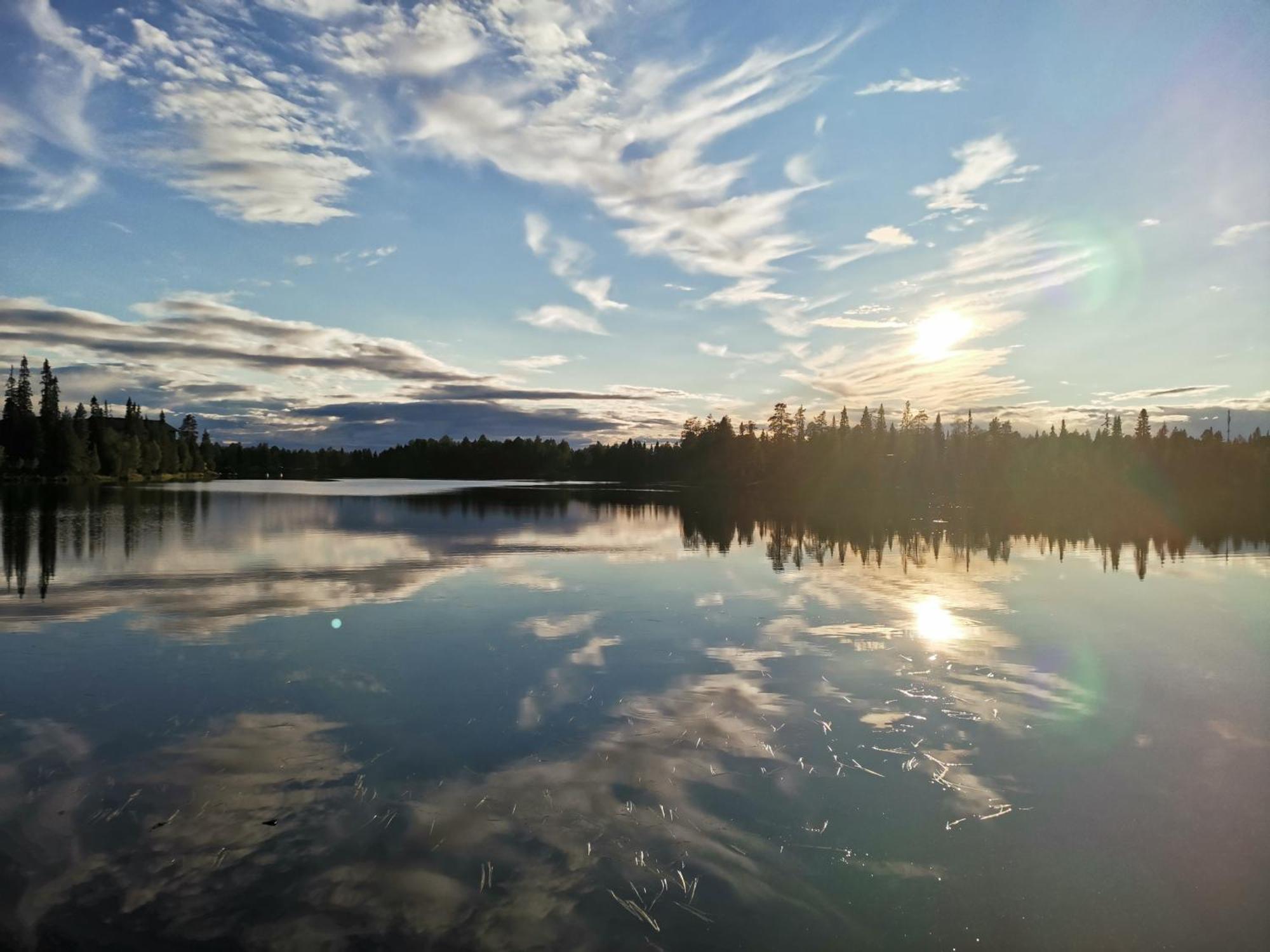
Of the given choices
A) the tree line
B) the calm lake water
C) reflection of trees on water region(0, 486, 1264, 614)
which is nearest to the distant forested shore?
the tree line

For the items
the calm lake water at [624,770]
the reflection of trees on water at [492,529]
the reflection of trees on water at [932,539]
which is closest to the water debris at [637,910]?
the calm lake water at [624,770]

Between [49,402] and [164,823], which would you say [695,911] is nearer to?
[164,823]

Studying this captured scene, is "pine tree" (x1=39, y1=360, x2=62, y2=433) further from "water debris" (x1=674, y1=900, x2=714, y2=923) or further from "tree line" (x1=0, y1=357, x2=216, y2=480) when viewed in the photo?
"water debris" (x1=674, y1=900, x2=714, y2=923)

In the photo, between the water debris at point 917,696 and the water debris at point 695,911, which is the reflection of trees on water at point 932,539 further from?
the water debris at point 695,911

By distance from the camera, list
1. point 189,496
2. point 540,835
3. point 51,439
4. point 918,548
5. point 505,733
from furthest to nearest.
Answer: point 51,439, point 189,496, point 918,548, point 505,733, point 540,835

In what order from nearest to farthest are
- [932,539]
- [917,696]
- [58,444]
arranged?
1. [917,696]
2. [932,539]
3. [58,444]

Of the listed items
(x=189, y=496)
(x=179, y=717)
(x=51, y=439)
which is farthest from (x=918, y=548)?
(x=51, y=439)

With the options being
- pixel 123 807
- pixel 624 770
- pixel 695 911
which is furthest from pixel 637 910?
pixel 123 807

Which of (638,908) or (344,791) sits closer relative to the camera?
(638,908)

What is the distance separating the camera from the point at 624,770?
11359mm

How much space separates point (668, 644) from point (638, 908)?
456 inches

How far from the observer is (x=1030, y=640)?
2039 cm

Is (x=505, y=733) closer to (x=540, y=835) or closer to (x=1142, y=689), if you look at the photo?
(x=540, y=835)

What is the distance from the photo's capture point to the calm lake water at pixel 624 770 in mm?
7844
